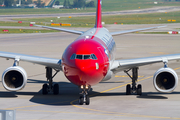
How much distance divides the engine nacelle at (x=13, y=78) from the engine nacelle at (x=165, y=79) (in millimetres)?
7622

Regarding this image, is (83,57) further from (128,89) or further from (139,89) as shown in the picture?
(139,89)

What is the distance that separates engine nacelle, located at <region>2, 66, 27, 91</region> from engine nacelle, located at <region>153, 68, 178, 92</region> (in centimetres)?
762

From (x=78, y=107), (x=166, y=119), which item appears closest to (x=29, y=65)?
(x=78, y=107)

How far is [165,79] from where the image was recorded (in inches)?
802

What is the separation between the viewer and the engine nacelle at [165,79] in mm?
20094

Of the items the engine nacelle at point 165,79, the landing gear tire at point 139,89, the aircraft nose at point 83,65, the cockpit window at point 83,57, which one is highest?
the cockpit window at point 83,57

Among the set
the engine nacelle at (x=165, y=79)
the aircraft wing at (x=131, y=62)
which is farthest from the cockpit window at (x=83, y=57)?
the engine nacelle at (x=165, y=79)

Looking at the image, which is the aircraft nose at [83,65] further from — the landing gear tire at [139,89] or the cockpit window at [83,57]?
the landing gear tire at [139,89]

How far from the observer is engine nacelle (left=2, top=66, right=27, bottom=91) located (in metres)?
20.3

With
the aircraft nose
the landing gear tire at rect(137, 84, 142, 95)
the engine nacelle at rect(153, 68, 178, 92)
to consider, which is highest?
the aircraft nose

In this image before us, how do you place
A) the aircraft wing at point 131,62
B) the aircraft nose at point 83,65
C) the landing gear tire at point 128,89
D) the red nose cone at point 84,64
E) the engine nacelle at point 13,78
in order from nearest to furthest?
the aircraft nose at point 83,65
the red nose cone at point 84,64
the engine nacelle at point 13,78
the aircraft wing at point 131,62
the landing gear tire at point 128,89

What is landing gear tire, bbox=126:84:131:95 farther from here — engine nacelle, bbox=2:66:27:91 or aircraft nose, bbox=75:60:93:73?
engine nacelle, bbox=2:66:27:91

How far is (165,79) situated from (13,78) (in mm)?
8882

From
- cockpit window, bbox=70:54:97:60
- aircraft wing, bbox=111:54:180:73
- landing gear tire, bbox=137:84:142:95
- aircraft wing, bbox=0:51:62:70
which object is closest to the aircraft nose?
cockpit window, bbox=70:54:97:60
